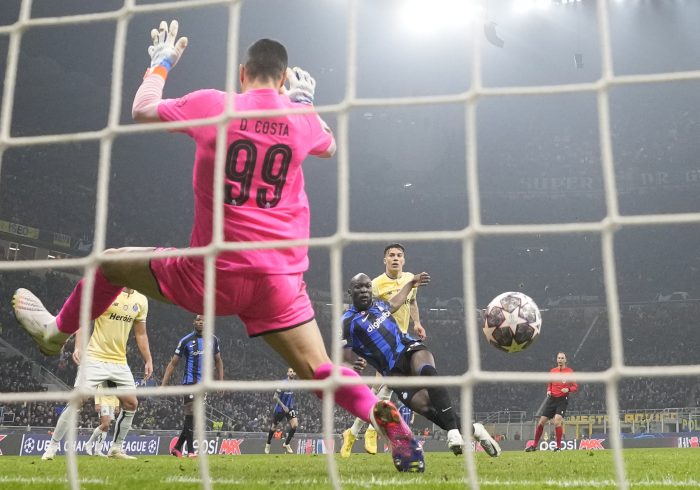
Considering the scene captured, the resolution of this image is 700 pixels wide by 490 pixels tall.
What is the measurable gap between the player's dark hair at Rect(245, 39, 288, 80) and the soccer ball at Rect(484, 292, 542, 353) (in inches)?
134

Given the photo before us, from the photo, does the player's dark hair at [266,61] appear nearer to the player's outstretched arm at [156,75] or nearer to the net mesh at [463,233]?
the player's outstretched arm at [156,75]

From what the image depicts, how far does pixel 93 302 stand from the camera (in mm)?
3635

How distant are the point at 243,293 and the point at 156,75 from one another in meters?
1.10

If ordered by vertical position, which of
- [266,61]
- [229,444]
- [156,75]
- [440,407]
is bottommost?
[229,444]

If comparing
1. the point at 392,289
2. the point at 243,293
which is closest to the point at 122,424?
the point at 392,289

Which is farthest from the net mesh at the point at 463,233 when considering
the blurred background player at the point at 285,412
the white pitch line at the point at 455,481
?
the blurred background player at the point at 285,412

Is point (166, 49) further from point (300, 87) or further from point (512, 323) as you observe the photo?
point (512, 323)

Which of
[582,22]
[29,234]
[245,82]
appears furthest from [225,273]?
[582,22]

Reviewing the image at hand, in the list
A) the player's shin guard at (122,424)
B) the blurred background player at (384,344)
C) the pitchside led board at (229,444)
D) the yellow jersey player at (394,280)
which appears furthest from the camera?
the pitchside led board at (229,444)

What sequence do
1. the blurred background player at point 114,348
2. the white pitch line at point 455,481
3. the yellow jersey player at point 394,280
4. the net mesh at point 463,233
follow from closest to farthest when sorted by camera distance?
the net mesh at point 463,233, the white pitch line at point 455,481, the blurred background player at point 114,348, the yellow jersey player at point 394,280

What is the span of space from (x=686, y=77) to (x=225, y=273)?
1983 mm

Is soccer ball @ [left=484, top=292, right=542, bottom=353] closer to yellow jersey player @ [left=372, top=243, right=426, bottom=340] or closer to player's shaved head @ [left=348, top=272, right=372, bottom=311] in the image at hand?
player's shaved head @ [left=348, top=272, right=372, bottom=311]

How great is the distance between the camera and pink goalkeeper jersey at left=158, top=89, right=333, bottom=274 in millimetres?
3289

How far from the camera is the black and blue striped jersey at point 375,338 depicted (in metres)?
5.88
